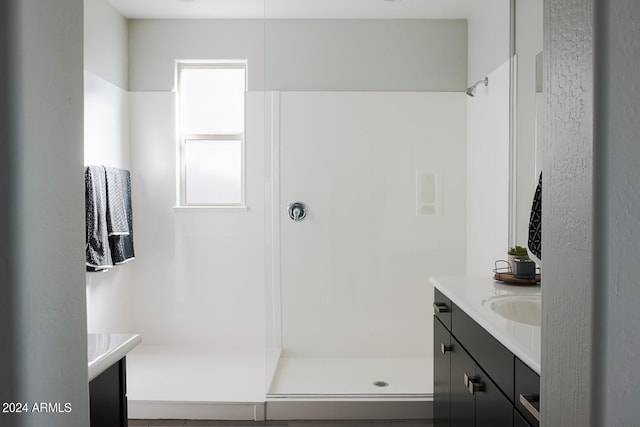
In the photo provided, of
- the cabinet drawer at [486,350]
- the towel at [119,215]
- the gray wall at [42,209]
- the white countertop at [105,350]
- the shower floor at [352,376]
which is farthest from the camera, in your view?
the towel at [119,215]

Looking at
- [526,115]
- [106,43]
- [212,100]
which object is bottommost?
[526,115]

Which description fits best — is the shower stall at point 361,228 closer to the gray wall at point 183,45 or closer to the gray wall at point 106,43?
the gray wall at point 183,45

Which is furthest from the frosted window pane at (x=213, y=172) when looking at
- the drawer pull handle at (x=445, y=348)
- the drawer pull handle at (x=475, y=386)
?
the drawer pull handle at (x=475, y=386)

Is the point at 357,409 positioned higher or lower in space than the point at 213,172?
lower

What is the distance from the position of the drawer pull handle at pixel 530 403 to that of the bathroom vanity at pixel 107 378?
895 millimetres

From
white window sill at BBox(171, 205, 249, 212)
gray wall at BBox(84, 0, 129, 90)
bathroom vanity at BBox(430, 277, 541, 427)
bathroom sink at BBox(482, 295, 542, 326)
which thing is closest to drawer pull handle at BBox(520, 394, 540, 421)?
bathroom vanity at BBox(430, 277, 541, 427)

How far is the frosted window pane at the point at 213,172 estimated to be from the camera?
3.54 meters

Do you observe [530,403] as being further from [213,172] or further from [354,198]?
[213,172]

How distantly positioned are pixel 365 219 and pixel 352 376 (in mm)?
841

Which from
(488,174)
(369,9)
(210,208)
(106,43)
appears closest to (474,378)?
(488,174)

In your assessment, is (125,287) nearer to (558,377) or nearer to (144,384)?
(144,384)

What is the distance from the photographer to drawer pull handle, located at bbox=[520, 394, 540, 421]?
44.8 inches

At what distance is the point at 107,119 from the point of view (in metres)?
3.19

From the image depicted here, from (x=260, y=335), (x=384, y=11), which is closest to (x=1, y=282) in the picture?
(x=384, y=11)
